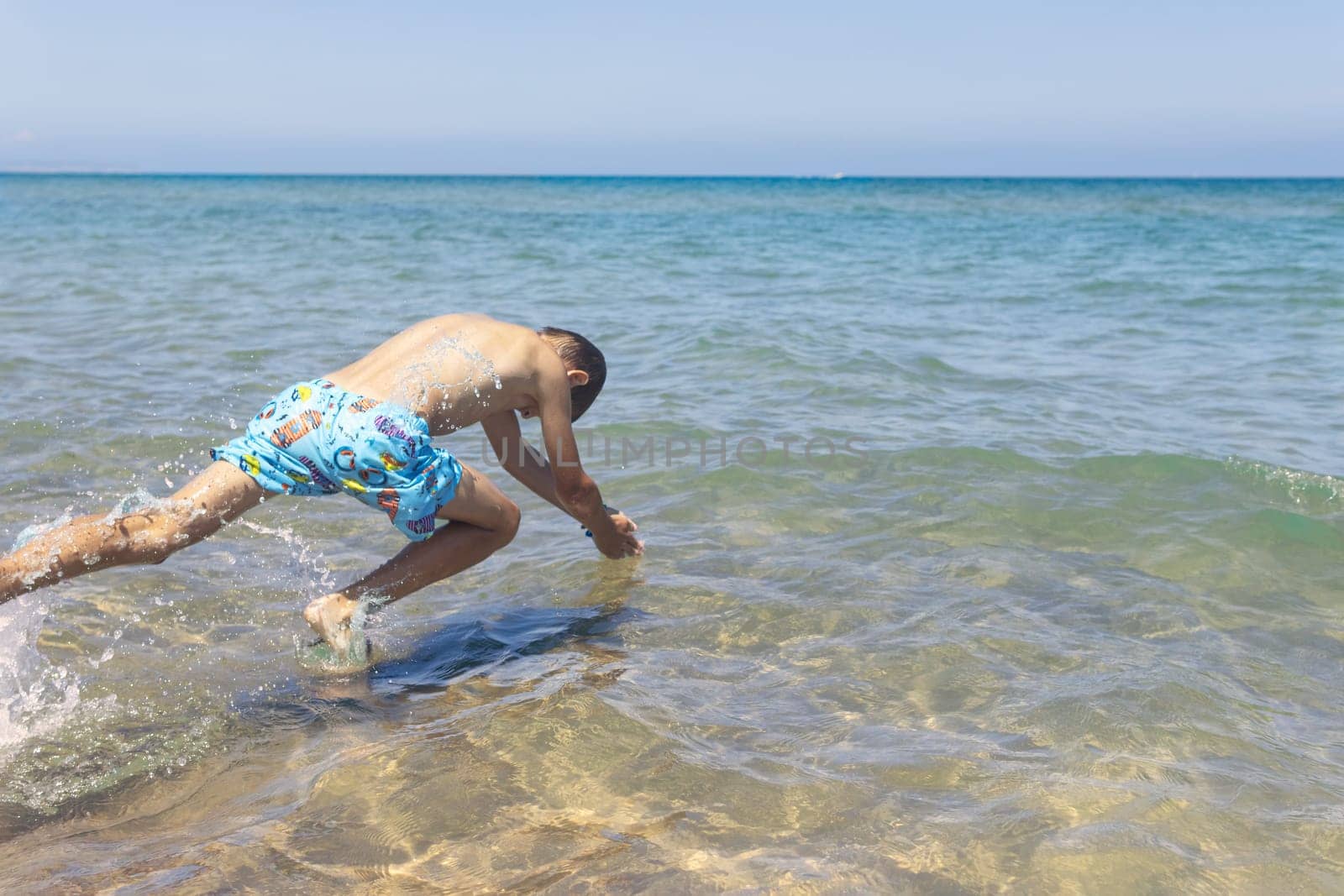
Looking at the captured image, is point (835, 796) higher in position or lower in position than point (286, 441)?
lower

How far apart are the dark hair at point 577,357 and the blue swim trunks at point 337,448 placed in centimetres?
58

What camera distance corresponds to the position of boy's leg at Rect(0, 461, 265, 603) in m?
2.90

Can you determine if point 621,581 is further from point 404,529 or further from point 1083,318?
point 1083,318

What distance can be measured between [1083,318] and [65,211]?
27969mm

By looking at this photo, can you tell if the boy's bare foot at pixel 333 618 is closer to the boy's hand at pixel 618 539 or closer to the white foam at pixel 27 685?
the white foam at pixel 27 685

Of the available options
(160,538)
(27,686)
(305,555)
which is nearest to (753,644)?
(160,538)

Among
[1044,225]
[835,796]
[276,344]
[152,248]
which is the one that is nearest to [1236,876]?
[835,796]

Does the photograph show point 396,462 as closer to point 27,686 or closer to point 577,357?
point 577,357

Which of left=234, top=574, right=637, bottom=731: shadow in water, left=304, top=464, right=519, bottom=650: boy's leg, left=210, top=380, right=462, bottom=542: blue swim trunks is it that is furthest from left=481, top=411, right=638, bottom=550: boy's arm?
left=210, top=380, right=462, bottom=542: blue swim trunks

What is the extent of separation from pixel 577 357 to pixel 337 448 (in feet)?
2.94

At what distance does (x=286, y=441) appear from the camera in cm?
327

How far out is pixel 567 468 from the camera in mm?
3699

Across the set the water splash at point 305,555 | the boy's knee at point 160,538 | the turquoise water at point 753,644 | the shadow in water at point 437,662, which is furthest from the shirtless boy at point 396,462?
the water splash at point 305,555

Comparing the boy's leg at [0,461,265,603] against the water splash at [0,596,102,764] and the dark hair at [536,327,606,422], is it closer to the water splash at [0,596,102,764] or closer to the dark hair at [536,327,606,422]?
the water splash at [0,596,102,764]
